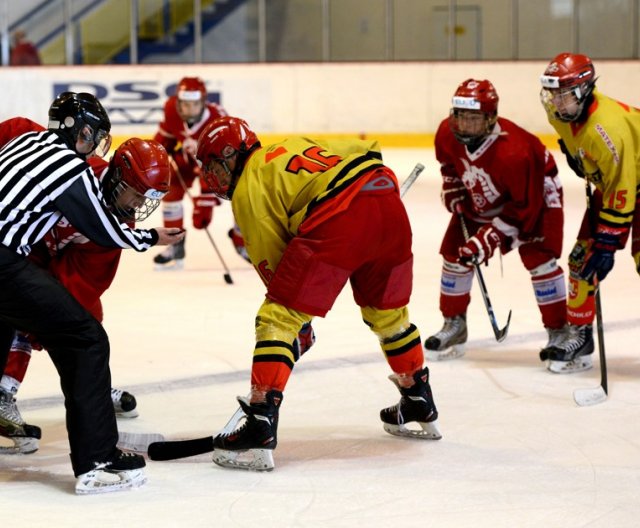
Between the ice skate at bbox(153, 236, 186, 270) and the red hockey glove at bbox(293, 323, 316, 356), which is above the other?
the red hockey glove at bbox(293, 323, 316, 356)

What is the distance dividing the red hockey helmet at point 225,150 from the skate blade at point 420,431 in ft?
3.04

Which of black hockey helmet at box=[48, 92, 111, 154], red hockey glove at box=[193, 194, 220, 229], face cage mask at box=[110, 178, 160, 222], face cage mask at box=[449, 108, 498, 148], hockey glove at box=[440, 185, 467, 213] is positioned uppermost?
black hockey helmet at box=[48, 92, 111, 154]

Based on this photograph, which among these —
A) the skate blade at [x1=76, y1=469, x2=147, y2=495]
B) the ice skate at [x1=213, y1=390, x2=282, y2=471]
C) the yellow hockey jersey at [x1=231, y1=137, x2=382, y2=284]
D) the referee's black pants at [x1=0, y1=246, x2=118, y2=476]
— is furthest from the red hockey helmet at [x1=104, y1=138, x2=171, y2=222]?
the skate blade at [x1=76, y1=469, x2=147, y2=495]

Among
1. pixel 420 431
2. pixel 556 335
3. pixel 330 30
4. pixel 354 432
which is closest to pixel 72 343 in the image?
pixel 354 432

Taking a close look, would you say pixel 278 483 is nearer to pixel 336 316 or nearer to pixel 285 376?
pixel 285 376

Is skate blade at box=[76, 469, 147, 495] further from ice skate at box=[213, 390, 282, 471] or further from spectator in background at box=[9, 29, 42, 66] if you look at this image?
spectator in background at box=[9, 29, 42, 66]

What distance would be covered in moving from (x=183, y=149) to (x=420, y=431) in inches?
165

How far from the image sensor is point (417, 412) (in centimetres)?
372

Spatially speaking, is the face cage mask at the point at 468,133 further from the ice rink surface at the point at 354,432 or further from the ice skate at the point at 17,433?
the ice skate at the point at 17,433

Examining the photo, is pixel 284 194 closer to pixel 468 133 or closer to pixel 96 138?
pixel 96 138

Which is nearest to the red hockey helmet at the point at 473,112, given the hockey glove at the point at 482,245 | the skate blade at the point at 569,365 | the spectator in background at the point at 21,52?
the hockey glove at the point at 482,245

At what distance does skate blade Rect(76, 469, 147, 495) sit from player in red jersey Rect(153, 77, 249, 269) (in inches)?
163

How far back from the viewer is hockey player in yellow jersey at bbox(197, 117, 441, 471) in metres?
3.37

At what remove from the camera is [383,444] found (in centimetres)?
373
